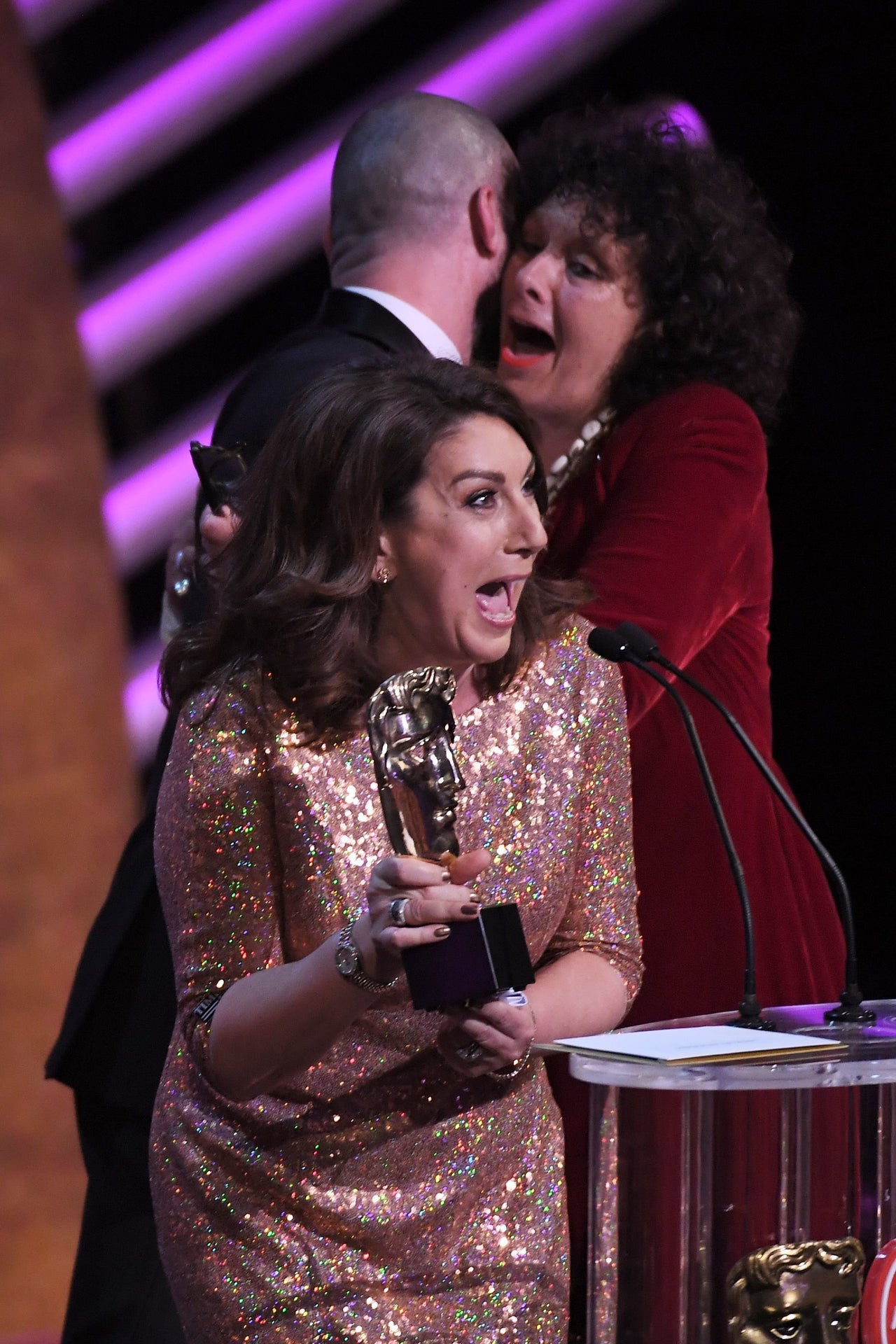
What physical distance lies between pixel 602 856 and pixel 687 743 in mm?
421

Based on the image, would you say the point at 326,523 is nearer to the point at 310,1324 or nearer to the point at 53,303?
the point at 310,1324

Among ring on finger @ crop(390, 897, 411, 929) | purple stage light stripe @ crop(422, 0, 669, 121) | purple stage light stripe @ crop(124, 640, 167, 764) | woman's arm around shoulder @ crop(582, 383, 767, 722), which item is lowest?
ring on finger @ crop(390, 897, 411, 929)

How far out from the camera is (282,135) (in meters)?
3.95

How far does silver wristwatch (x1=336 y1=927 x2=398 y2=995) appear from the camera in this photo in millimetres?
1542

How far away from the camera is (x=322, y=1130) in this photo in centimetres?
175

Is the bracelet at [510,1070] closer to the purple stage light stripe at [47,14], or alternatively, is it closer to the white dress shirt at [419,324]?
the white dress shirt at [419,324]

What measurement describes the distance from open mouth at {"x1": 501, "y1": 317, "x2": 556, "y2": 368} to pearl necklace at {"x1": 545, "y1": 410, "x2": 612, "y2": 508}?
131mm

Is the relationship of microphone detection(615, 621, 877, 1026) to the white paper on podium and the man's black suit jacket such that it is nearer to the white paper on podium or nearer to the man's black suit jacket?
the white paper on podium

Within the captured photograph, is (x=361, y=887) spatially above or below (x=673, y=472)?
below

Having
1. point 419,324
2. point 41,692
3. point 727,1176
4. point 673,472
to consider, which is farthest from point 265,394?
point 41,692

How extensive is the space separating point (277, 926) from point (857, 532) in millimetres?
2042

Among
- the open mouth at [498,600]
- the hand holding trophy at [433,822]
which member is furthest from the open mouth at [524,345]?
the hand holding trophy at [433,822]

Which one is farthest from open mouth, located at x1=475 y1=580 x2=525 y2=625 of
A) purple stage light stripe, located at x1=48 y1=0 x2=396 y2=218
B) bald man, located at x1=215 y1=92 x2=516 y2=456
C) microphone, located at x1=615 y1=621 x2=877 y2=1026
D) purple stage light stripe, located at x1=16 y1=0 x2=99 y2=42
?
purple stage light stripe, located at x1=16 y1=0 x2=99 y2=42

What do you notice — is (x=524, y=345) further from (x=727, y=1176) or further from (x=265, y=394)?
(x=727, y=1176)
